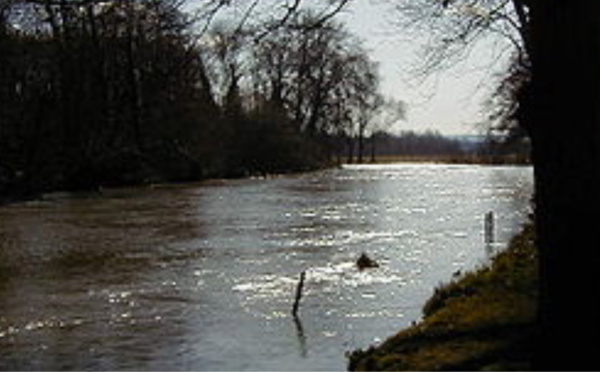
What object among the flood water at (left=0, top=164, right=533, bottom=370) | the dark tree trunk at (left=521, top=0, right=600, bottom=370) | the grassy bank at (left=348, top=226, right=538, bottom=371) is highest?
the dark tree trunk at (left=521, top=0, right=600, bottom=370)

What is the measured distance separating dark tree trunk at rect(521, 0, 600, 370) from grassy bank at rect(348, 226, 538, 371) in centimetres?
57

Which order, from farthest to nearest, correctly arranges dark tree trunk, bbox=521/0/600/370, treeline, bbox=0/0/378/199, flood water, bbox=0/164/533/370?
treeline, bbox=0/0/378/199 < flood water, bbox=0/164/533/370 < dark tree trunk, bbox=521/0/600/370

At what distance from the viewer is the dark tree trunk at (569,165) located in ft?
31.7

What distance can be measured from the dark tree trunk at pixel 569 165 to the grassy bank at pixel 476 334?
57 centimetres

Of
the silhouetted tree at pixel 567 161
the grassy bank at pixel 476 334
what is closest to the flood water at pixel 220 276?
the grassy bank at pixel 476 334

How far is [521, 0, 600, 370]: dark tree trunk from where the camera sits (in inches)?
380

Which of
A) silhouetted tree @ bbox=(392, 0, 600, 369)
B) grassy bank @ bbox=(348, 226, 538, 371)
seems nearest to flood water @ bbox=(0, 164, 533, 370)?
grassy bank @ bbox=(348, 226, 538, 371)

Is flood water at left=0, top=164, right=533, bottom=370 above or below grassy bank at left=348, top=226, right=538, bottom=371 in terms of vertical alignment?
below

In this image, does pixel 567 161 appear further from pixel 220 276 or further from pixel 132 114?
pixel 132 114

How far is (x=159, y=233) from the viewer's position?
3903cm

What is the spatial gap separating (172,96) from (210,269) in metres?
58.4

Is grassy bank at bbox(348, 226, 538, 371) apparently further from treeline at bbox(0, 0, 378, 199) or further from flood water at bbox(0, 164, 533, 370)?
treeline at bbox(0, 0, 378, 199)

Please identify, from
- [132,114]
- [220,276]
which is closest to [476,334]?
[220,276]

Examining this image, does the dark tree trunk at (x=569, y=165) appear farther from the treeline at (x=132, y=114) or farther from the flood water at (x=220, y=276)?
the treeline at (x=132, y=114)
